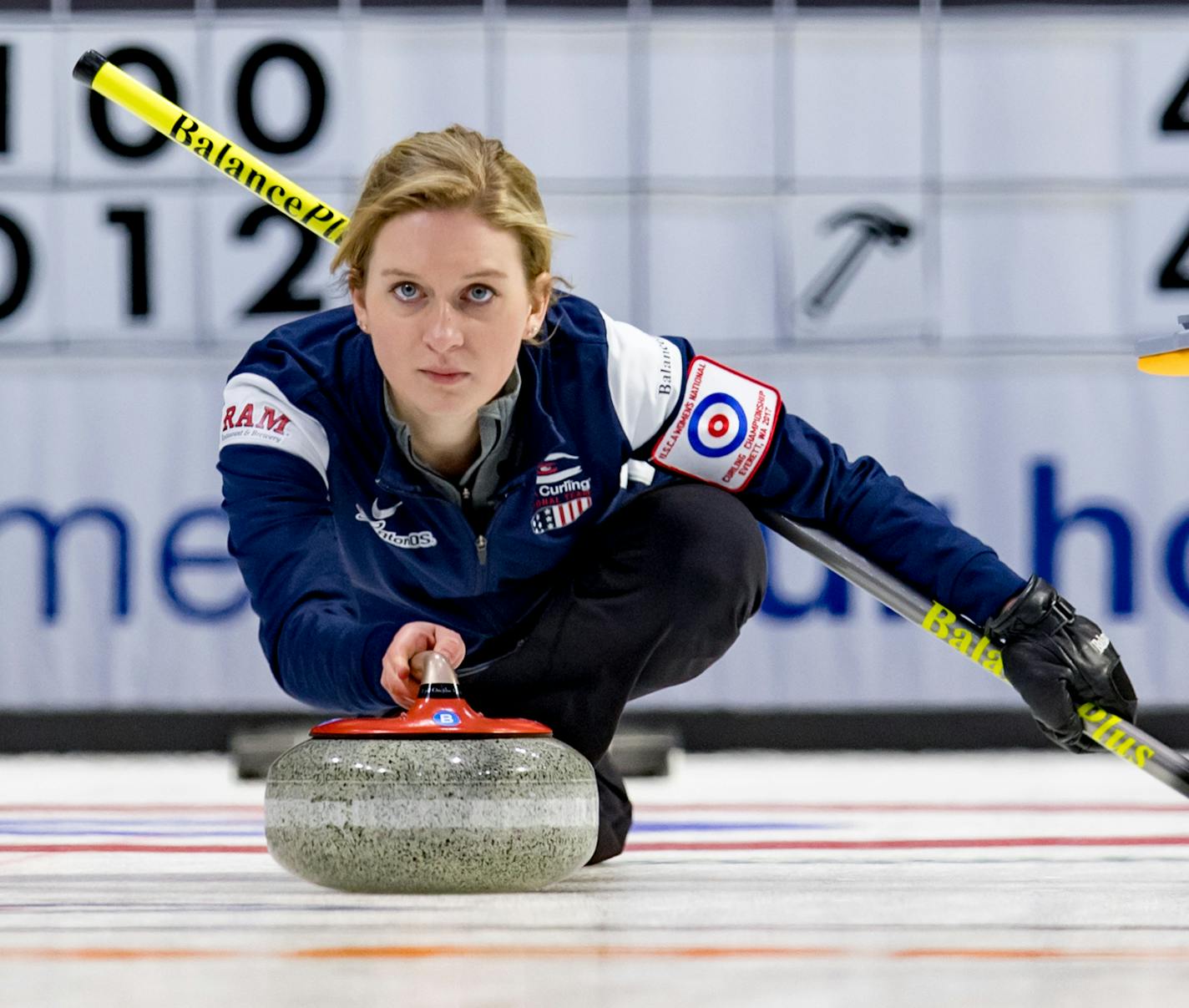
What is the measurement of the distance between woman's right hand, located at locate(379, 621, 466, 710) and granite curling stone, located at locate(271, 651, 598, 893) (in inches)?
0.4

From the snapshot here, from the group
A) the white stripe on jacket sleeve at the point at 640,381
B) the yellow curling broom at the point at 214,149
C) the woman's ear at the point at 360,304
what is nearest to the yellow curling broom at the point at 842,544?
the yellow curling broom at the point at 214,149

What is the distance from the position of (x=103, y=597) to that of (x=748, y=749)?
4.99 ft

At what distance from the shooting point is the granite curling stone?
4.84ft

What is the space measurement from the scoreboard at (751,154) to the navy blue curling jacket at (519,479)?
2394 millimetres

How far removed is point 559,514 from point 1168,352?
61cm

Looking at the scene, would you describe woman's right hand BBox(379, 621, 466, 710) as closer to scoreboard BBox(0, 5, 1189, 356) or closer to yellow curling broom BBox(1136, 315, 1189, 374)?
yellow curling broom BBox(1136, 315, 1189, 374)

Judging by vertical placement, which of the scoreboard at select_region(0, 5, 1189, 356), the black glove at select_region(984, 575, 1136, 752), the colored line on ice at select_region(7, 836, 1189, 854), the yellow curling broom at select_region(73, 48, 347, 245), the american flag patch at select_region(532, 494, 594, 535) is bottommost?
the colored line on ice at select_region(7, 836, 1189, 854)

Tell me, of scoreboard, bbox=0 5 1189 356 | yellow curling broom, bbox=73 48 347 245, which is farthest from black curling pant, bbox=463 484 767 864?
scoreboard, bbox=0 5 1189 356

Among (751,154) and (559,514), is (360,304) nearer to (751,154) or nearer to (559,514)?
(559,514)

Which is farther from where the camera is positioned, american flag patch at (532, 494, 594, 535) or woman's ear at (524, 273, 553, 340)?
american flag patch at (532, 494, 594, 535)

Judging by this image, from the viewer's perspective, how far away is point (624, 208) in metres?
4.39

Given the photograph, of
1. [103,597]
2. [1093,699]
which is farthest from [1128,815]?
[103,597]

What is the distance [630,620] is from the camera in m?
1.95

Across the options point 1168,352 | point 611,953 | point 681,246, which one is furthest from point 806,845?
point 681,246
